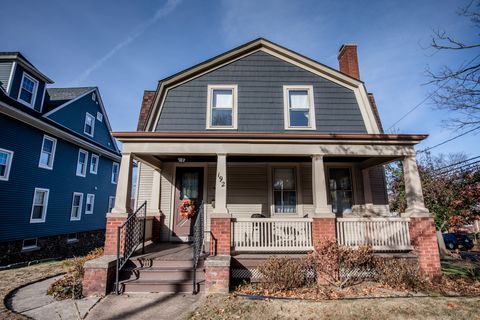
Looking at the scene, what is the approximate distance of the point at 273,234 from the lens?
266 inches

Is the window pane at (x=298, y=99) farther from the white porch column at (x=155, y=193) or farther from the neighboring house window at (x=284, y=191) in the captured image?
the white porch column at (x=155, y=193)

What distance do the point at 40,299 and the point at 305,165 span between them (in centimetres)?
824

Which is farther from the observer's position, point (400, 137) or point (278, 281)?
point (400, 137)

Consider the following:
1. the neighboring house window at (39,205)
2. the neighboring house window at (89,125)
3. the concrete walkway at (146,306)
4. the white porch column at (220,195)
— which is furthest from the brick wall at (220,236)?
the neighboring house window at (89,125)

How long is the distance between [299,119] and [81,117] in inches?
593

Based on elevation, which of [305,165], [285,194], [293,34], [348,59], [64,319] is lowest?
[64,319]

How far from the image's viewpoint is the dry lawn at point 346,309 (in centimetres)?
458

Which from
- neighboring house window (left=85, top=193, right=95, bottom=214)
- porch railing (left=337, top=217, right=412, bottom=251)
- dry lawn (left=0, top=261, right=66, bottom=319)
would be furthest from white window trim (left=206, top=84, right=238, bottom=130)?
neighboring house window (left=85, top=193, right=95, bottom=214)

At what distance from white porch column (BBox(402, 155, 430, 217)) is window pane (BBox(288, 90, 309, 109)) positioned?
3.58 metres

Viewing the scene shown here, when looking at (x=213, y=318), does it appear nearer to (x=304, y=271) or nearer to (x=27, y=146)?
(x=304, y=271)

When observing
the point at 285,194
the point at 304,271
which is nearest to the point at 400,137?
the point at 285,194

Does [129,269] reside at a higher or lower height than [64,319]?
higher

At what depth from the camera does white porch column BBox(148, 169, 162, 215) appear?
351 inches

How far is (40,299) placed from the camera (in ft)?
18.4
